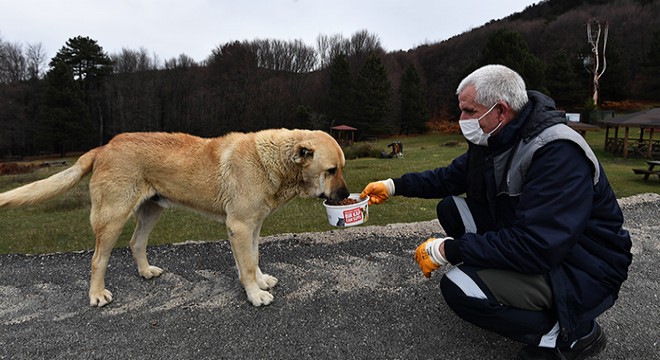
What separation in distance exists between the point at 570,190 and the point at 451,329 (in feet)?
6.19

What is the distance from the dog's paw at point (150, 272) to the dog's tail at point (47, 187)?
1438mm

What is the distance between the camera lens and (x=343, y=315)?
13.2ft

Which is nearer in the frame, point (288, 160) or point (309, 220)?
point (288, 160)

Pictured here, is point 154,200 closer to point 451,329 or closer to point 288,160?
point 288,160

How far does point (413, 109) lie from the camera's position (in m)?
58.4

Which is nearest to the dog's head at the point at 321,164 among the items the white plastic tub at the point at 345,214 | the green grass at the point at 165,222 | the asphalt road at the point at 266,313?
the white plastic tub at the point at 345,214

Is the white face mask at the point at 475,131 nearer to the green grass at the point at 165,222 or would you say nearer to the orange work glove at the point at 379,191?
the orange work glove at the point at 379,191

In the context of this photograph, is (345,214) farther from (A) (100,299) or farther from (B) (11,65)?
(B) (11,65)

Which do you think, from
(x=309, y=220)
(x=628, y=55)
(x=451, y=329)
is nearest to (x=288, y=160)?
(x=451, y=329)

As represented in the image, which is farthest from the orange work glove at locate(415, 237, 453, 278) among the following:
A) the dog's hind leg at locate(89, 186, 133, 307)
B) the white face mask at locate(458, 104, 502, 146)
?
the dog's hind leg at locate(89, 186, 133, 307)

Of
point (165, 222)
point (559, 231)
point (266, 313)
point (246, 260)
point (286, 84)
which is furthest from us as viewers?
point (286, 84)

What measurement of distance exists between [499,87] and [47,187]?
199 inches

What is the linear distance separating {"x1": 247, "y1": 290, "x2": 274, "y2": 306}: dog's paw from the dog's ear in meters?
1.60

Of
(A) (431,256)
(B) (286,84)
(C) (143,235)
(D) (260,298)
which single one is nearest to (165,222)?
(C) (143,235)
